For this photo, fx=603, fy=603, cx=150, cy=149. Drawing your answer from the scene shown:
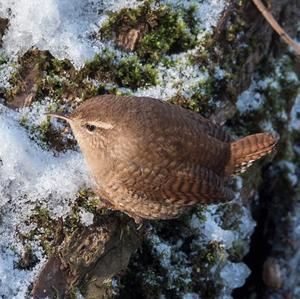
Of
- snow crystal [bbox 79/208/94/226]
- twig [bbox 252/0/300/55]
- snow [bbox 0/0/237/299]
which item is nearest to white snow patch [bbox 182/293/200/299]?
snow [bbox 0/0/237/299]

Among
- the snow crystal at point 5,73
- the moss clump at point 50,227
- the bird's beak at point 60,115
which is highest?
the bird's beak at point 60,115

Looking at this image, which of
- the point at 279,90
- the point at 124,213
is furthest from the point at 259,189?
the point at 124,213

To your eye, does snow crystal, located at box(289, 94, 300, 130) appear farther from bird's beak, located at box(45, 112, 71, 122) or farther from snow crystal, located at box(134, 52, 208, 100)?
bird's beak, located at box(45, 112, 71, 122)

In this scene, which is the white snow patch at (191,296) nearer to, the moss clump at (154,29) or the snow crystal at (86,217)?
the snow crystal at (86,217)

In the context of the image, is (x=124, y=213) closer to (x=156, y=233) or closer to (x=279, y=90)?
(x=156, y=233)

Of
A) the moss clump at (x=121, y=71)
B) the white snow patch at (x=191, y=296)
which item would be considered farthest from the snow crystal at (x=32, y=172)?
the white snow patch at (x=191, y=296)

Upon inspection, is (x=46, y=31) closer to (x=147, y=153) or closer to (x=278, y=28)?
(x=147, y=153)
